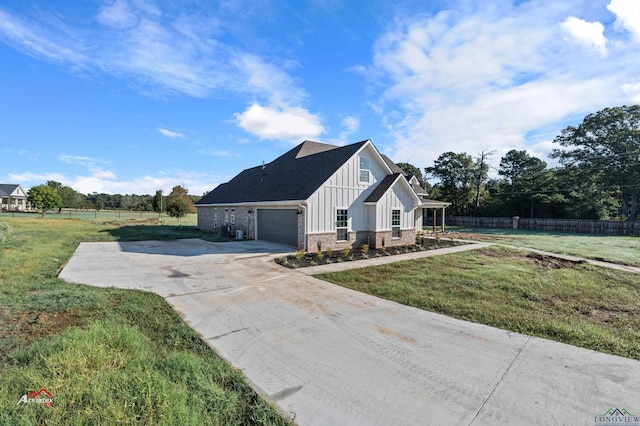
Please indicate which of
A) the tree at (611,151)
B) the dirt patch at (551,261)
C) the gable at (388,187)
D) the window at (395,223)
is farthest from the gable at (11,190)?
the tree at (611,151)

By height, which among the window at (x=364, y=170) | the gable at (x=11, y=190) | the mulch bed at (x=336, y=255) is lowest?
the mulch bed at (x=336, y=255)

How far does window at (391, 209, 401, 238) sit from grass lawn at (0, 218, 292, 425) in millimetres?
11903

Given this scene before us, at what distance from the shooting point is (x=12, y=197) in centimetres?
6275

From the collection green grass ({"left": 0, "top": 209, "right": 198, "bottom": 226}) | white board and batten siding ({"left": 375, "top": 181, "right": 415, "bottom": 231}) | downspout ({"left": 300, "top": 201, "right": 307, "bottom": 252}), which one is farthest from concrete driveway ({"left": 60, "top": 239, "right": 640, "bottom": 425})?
green grass ({"left": 0, "top": 209, "right": 198, "bottom": 226})

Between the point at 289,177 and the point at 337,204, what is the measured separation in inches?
170

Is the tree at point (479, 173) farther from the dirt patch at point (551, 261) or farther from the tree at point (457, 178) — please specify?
the dirt patch at point (551, 261)

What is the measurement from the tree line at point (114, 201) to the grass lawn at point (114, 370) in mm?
26082

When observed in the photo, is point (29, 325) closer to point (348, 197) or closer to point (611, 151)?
point (348, 197)

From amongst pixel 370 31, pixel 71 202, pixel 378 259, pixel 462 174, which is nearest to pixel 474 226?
pixel 462 174

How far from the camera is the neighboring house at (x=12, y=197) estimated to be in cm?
6173

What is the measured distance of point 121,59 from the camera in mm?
10695

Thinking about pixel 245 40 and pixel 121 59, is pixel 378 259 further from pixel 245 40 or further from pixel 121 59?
pixel 121 59

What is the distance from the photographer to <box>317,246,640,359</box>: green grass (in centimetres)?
528

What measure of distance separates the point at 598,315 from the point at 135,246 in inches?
693
